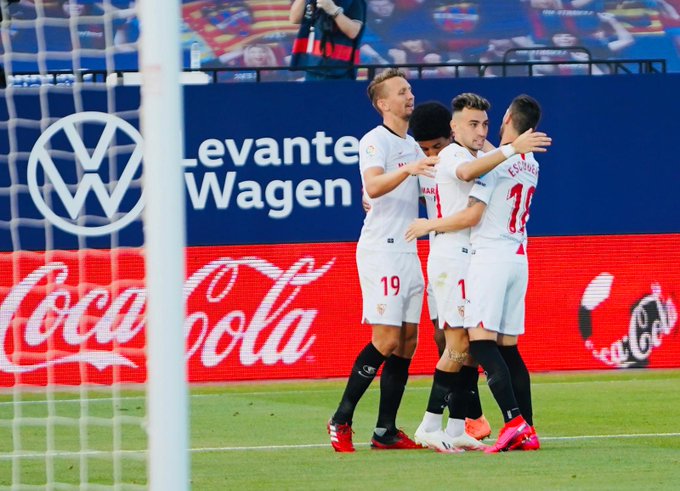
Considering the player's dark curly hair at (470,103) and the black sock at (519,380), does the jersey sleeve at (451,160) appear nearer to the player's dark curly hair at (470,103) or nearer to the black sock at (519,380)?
the player's dark curly hair at (470,103)

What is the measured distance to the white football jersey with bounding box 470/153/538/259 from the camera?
24.6ft

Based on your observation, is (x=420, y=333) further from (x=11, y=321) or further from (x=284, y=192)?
(x=11, y=321)

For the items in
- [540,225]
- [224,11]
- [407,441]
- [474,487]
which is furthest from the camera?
[224,11]

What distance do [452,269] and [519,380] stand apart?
0.68 m

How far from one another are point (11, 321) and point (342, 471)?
541 cm

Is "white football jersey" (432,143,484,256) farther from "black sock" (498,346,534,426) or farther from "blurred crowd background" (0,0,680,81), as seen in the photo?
"blurred crowd background" (0,0,680,81)

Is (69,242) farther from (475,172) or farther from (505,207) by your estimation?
(475,172)

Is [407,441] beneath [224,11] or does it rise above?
beneath

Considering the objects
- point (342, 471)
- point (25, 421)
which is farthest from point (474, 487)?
point (25, 421)

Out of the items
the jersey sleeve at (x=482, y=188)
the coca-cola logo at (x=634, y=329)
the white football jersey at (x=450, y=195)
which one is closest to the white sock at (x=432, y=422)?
the white football jersey at (x=450, y=195)

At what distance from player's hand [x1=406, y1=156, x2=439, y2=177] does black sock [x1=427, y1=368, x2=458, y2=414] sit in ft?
3.71

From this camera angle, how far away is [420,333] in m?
12.1

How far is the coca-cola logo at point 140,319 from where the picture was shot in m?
11.6

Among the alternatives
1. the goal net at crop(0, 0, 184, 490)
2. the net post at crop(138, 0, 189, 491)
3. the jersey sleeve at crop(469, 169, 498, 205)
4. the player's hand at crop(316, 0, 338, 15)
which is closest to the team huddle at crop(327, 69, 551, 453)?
the jersey sleeve at crop(469, 169, 498, 205)
